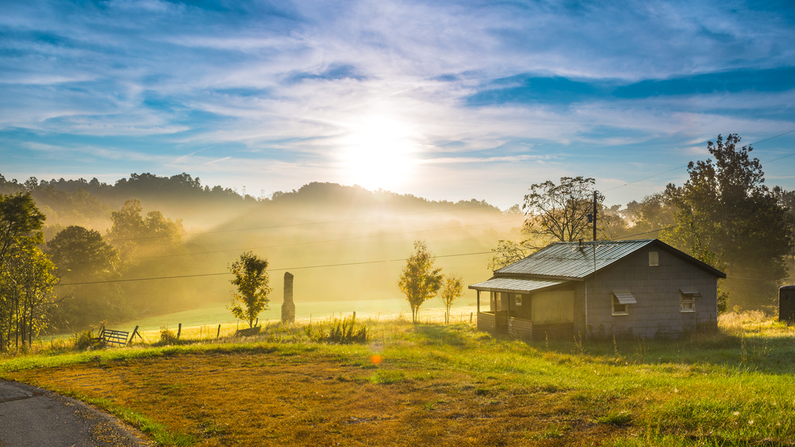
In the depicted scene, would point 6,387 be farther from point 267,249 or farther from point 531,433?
point 267,249

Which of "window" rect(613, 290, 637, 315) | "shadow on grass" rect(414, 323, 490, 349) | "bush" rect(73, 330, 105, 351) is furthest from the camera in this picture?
"bush" rect(73, 330, 105, 351)

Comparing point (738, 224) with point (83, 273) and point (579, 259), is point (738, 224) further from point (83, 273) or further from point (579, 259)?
point (83, 273)

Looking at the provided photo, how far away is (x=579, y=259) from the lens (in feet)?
81.8

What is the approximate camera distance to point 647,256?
2281 centimetres

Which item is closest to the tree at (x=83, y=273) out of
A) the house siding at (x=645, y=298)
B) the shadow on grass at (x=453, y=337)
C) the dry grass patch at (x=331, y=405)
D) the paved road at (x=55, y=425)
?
the dry grass patch at (x=331, y=405)

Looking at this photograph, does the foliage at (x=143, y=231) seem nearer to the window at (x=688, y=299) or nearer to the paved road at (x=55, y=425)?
the paved road at (x=55, y=425)

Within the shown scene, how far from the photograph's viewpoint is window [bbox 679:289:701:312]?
2312 centimetres

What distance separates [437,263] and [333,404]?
106168mm

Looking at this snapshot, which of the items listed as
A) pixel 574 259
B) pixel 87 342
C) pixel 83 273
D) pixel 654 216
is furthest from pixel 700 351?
pixel 654 216

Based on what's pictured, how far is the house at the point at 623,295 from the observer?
2195cm

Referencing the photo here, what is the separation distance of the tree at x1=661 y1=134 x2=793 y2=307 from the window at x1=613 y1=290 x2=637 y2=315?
29839 mm

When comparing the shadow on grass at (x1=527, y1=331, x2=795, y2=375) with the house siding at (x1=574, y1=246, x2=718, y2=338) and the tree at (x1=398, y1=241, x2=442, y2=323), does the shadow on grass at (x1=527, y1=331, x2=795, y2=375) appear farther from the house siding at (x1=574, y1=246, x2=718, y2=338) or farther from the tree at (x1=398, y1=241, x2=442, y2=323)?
the tree at (x1=398, y1=241, x2=442, y2=323)

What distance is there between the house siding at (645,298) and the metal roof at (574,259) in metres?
0.50

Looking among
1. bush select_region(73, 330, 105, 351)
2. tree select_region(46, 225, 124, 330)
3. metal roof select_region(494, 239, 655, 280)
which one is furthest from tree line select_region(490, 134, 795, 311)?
tree select_region(46, 225, 124, 330)
